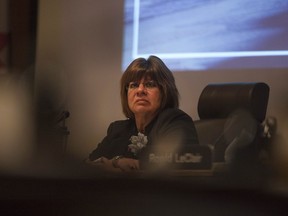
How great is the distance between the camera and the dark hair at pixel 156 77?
0.96m

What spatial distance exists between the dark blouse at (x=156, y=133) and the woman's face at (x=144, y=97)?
21 millimetres

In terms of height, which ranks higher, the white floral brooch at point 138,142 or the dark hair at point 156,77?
the dark hair at point 156,77

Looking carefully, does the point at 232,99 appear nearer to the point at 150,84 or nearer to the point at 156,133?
the point at 150,84

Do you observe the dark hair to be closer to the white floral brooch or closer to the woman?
the woman

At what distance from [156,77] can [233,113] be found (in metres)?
0.26

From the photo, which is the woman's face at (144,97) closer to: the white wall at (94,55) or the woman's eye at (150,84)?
the woman's eye at (150,84)

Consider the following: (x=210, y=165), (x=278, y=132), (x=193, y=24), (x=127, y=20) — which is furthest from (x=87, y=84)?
(x=210, y=165)

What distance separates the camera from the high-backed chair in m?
0.93

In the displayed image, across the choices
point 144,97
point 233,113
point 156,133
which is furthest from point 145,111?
point 233,113

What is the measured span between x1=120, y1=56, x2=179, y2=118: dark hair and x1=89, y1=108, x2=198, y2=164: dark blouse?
3 centimetres

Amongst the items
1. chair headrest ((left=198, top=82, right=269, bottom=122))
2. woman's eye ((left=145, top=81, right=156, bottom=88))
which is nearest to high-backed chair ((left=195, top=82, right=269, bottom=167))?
chair headrest ((left=198, top=82, right=269, bottom=122))

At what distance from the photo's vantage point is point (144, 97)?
921mm

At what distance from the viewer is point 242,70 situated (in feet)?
4.42

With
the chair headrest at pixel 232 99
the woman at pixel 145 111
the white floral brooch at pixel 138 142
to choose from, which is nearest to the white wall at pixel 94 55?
the chair headrest at pixel 232 99
